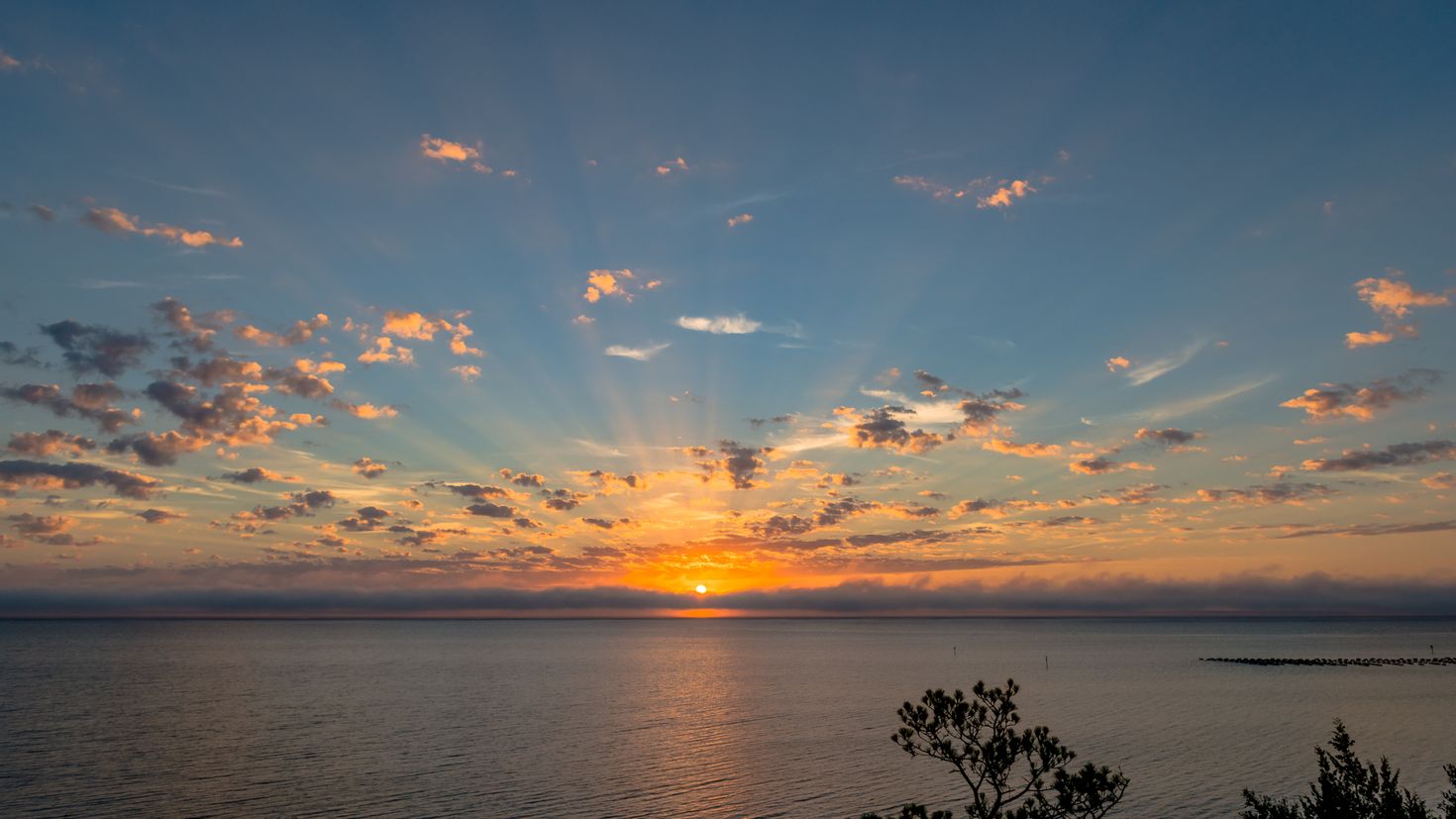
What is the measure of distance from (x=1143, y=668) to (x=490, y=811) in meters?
169

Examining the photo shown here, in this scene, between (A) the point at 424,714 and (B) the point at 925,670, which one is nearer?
(A) the point at 424,714

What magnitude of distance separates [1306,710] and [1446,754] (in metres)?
35.1

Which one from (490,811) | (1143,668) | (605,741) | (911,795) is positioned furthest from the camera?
(1143,668)

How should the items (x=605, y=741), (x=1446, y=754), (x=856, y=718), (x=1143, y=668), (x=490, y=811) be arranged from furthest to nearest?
(x=1143, y=668) < (x=856, y=718) < (x=605, y=741) < (x=1446, y=754) < (x=490, y=811)

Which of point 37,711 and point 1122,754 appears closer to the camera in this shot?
point 1122,754

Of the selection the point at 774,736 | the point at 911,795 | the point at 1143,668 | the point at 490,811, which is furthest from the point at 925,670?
the point at 490,811

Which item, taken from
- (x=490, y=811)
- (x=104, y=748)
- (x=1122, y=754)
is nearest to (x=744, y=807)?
(x=490, y=811)

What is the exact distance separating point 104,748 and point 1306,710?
136469 mm

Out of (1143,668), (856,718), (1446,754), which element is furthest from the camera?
(1143,668)

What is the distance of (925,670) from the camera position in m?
192

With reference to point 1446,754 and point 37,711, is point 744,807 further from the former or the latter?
point 37,711

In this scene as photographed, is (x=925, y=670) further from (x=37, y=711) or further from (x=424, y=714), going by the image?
(x=37, y=711)

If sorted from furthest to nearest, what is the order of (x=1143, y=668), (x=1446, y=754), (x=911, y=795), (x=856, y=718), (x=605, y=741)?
(x=1143, y=668) → (x=856, y=718) → (x=605, y=741) → (x=1446, y=754) → (x=911, y=795)

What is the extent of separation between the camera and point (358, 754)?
80.6 m
